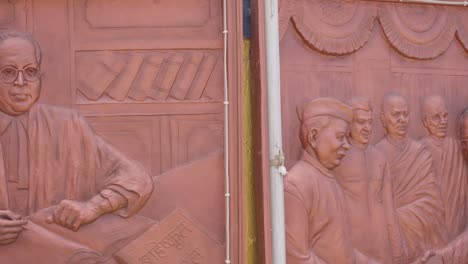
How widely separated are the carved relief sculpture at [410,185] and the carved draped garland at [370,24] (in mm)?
328

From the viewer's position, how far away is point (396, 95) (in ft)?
13.7

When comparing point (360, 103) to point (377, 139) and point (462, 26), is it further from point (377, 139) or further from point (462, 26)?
point (462, 26)

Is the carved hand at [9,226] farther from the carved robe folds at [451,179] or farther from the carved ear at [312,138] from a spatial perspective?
the carved robe folds at [451,179]

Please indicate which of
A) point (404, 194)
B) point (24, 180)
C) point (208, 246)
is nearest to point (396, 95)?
point (404, 194)

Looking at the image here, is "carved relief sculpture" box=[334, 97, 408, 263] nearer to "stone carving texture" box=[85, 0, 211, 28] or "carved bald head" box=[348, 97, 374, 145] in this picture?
"carved bald head" box=[348, 97, 374, 145]

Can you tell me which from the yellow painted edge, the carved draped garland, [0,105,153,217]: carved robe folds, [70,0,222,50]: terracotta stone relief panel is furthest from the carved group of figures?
[0,105,153,217]: carved robe folds

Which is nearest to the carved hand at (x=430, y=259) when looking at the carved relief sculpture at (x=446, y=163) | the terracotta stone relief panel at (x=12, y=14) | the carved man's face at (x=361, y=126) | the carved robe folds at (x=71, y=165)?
the carved relief sculpture at (x=446, y=163)

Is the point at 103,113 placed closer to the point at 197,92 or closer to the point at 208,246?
the point at 197,92

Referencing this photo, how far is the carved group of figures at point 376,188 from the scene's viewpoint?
3875 millimetres

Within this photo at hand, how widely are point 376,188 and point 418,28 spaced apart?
92 centimetres

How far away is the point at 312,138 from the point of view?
393cm

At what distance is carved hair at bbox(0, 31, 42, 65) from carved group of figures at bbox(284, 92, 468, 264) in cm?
130

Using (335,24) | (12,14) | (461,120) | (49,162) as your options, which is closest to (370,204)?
(461,120)

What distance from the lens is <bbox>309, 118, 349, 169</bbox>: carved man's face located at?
3.92 m
